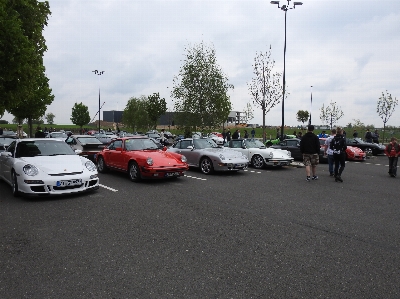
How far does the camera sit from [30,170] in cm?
731

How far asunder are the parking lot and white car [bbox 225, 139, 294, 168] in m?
5.70

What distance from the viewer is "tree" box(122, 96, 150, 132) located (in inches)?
2832

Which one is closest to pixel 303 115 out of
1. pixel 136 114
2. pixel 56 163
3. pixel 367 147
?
pixel 136 114

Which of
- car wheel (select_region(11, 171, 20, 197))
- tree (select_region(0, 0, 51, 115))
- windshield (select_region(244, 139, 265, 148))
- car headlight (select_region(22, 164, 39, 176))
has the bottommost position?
car wheel (select_region(11, 171, 20, 197))

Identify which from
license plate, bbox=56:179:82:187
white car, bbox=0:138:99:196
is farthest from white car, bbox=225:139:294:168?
license plate, bbox=56:179:82:187

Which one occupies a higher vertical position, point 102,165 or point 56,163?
point 56,163

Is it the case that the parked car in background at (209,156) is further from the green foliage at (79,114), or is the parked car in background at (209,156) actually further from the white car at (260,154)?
the green foliage at (79,114)

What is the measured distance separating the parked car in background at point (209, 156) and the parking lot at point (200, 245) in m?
3.50

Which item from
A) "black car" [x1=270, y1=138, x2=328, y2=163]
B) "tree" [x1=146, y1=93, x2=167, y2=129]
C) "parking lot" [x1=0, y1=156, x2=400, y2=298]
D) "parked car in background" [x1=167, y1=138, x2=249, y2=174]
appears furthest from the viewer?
"tree" [x1=146, y1=93, x2=167, y2=129]

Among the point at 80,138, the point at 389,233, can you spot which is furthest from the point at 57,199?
the point at 80,138

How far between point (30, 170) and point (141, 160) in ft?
10.8

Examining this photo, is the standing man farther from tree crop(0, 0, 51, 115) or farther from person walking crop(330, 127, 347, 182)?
tree crop(0, 0, 51, 115)

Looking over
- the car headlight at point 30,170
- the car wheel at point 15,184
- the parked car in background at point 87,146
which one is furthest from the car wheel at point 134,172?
the parked car in background at point 87,146

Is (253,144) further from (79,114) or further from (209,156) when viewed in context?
(79,114)
